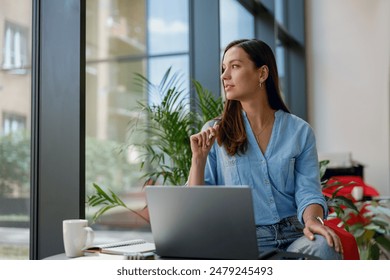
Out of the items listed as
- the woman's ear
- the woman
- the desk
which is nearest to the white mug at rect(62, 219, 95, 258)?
the desk

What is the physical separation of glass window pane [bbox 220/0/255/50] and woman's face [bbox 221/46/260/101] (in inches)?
91.2

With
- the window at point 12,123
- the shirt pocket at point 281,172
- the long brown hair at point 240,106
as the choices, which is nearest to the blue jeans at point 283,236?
the shirt pocket at point 281,172

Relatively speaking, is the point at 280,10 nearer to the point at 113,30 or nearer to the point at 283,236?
the point at 113,30

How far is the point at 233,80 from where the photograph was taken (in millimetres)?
2000

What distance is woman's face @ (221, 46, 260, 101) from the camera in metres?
2.00

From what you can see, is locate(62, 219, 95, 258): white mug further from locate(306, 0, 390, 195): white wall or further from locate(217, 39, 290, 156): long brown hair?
locate(306, 0, 390, 195): white wall

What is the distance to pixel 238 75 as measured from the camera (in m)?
2.00

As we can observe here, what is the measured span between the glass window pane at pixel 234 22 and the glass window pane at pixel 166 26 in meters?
0.32

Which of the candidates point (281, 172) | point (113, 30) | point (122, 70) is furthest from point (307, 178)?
point (113, 30)

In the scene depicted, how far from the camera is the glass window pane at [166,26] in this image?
4.50 m

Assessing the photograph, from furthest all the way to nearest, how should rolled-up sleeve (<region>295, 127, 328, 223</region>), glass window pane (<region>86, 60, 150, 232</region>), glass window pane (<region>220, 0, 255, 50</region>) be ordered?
1. glass window pane (<region>86, 60, 150, 232</region>)
2. glass window pane (<region>220, 0, 255, 50</region>)
3. rolled-up sleeve (<region>295, 127, 328, 223</region>)

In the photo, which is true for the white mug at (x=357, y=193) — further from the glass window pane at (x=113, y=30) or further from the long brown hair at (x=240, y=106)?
the glass window pane at (x=113, y=30)

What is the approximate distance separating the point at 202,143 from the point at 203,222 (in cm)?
53
